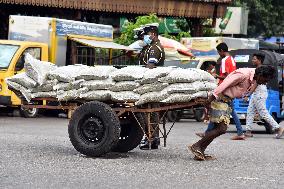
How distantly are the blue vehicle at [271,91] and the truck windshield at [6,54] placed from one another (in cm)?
557

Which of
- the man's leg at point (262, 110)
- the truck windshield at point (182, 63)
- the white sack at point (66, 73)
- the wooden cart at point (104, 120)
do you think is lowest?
the man's leg at point (262, 110)

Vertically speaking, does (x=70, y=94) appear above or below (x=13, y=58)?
above

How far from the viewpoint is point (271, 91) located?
19.6m

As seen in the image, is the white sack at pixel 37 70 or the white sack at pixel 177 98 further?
the white sack at pixel 37 70

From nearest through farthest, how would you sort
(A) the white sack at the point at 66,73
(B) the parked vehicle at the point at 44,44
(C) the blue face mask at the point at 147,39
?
1. (A) the white sack at the point at 66,73
2. (C) the blue face mask at the point at 147,39
3. (B) the parked vehicle at the point at 44,44

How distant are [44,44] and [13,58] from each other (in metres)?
1.17

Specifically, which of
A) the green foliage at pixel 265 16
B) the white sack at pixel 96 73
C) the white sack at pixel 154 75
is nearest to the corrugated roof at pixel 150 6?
the green foliage at pixel 265 16

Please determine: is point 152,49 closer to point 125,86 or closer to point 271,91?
point 125,86

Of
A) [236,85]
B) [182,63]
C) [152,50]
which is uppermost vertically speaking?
[152,50]

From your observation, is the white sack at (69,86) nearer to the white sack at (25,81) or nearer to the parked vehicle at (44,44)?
the white sack at (25,81)

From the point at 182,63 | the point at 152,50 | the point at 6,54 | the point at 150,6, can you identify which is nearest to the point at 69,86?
the point at 152,50

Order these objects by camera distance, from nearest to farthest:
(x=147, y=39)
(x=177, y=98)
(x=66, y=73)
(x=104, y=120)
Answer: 1. (x=177, y=98)
2. (x=104, y=120)
3. (x=66, y=73)
4. (x=147, y=39)

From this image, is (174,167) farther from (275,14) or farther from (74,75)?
(275,14)

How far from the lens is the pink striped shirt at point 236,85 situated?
11417mm
